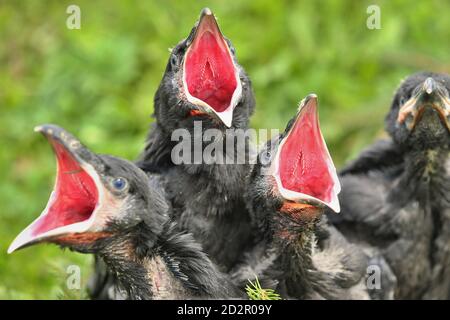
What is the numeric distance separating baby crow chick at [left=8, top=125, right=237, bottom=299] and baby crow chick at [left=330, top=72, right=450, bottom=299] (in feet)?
2.34

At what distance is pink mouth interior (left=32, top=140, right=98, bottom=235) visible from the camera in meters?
2.22

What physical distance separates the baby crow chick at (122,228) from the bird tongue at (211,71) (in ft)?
1.05

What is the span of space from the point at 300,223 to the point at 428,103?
0.62 metres

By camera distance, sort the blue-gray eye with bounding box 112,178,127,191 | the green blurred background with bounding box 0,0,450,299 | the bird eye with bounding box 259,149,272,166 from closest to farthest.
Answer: the blue-gray eye with bounding box 112,178,127,191
the bird eye with bounding box 259,149,272,166
the green blurred background with bounding box 0,0,450,299

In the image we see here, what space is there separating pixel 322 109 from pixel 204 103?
261 cm

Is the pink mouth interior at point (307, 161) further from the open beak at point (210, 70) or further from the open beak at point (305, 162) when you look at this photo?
the open beak at point (210, 70)

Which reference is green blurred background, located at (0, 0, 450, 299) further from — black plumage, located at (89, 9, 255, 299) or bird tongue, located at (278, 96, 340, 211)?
bird tongue, located at (278, 96, 340, 211)

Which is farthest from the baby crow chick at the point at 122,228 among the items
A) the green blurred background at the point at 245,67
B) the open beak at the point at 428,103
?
the green blurred background at the point at 245,67

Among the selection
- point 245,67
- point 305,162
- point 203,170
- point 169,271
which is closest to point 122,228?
point 169,271

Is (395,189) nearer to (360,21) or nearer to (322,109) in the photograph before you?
(322,109)

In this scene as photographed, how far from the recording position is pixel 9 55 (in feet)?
18.3

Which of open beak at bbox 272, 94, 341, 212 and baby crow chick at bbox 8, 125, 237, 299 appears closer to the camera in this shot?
baby crow chick at bbox 8, 125, 237, 299

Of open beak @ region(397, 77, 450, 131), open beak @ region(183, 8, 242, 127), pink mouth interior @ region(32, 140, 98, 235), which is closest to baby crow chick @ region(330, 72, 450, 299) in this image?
open beak @ region(397, 77, 450, 131)

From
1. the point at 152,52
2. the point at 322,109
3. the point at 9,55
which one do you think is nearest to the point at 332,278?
the point at 322,109
